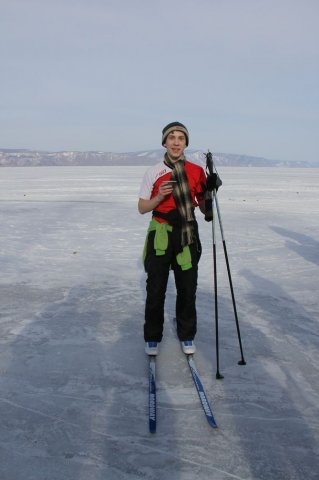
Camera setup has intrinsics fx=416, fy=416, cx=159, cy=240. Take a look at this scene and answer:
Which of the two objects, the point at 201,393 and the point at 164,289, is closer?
the point at 201,393

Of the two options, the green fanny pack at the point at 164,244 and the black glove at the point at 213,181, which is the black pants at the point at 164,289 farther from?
the black glove at the point at 213,181

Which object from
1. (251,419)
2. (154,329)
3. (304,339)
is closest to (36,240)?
(154,329)

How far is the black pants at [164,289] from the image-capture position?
3.79m

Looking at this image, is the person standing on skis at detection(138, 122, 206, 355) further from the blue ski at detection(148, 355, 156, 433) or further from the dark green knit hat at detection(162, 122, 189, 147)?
the blue ski at detection(148, 355, 156, 433)

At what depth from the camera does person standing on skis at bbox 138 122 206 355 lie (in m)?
3.63

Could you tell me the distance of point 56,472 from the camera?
2.34 metres

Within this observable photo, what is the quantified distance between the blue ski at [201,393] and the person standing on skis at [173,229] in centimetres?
16

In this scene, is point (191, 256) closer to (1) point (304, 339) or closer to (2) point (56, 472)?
(1) point (304, 339)

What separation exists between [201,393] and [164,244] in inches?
49.7

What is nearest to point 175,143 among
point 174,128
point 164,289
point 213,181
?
point 174,128

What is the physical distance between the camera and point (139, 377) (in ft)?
11.5

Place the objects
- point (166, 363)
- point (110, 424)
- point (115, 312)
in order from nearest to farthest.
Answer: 1. point (110, 424)
2. point (166, 363)
3. point (115, 312)

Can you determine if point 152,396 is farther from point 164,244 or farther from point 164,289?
point 164,244

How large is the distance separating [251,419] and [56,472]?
134 cm
